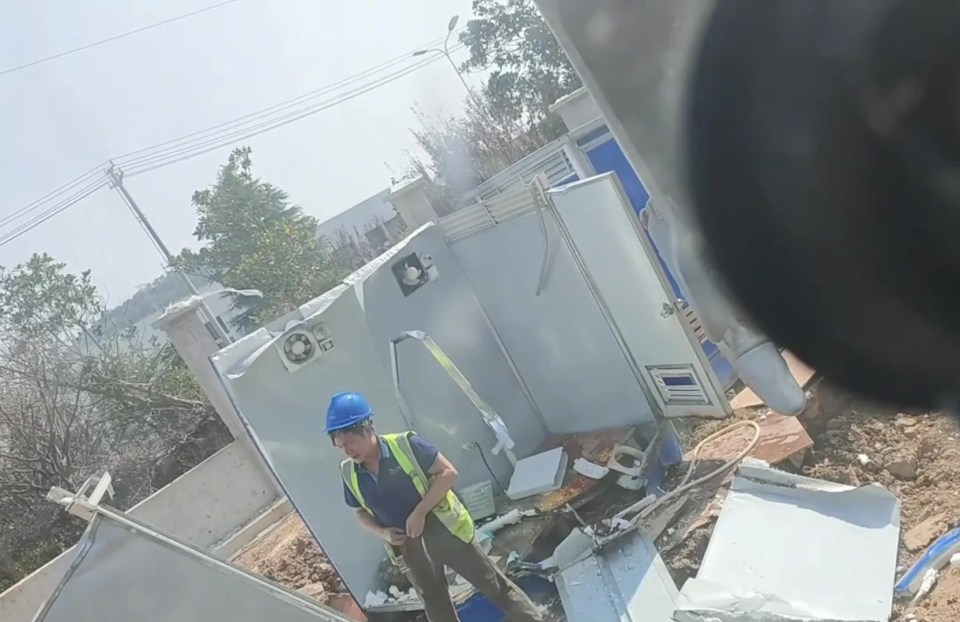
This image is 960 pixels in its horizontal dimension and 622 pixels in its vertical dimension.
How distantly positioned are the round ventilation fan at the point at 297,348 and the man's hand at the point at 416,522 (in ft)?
7.68

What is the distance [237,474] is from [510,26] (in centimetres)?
1634

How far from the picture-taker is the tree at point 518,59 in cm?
2173

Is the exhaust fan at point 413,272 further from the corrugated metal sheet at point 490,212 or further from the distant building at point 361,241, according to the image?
the distant building at point 361,241

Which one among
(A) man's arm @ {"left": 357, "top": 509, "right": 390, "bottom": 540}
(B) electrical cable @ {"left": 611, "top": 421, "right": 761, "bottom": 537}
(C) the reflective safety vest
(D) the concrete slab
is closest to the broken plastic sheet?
(D) the concrete slab

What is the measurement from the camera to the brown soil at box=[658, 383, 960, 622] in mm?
4223

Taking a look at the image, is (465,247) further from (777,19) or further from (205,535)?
(205,535)

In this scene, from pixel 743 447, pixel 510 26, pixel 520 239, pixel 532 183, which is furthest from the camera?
pixel 510 26

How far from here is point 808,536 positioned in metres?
4.40

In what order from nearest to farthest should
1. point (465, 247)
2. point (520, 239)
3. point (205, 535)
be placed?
1. point (520, 239)
2. point (465, 247)
3. point (205, 535)

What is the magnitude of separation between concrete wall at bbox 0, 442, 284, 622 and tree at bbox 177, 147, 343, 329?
19.3ft

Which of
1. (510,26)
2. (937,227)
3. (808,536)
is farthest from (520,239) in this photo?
(510,26)

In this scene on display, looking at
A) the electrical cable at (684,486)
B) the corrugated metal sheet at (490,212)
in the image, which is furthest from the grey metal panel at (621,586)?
the corrugated metal sheet at (490,212)

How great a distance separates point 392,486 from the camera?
14.8 feet

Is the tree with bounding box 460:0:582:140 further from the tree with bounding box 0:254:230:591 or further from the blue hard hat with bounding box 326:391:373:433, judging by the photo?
the blue hard hat with bounding box 326:391:373:433
